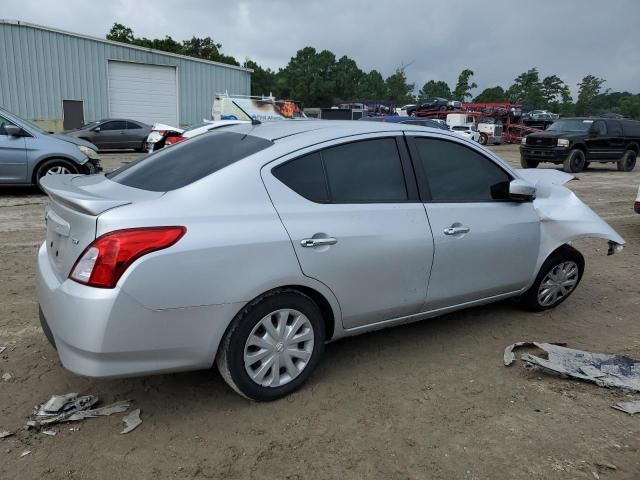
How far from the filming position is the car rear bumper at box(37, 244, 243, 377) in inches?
99.4

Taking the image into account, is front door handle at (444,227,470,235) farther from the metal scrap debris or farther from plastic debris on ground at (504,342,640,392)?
the metal scrap debris

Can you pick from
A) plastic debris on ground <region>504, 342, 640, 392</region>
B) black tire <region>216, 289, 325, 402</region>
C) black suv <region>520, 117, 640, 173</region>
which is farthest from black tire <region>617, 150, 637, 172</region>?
black tire <region>216, 289, 325, 402</region>

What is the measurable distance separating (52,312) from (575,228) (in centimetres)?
389

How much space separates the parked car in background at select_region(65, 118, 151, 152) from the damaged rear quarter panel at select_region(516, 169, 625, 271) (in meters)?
18.3

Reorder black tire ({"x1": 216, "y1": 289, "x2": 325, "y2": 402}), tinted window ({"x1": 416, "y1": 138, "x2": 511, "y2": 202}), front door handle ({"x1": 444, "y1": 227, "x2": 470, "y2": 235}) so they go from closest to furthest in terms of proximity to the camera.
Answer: black tire ({"x1": 216, "y1": 289, "x2": 325, "y2": 402}) < front door handle ({"x1": 444, "y1": 227, "x2": 470, "y2": 235}) < tinted window ({"x1": 416, "y1": 138, "x2": 511, "y2": 202})

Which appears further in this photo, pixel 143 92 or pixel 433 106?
pixel 433 106

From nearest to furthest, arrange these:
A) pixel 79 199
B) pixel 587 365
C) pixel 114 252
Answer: pixel 114 252, pixel 79 199, pixel 587 365

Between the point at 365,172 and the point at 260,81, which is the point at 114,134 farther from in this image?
the point at 260,81

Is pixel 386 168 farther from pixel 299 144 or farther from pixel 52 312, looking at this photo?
pixel 52 312

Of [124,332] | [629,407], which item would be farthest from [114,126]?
[629,407]

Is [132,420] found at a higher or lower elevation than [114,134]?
lower

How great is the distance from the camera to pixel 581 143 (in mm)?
16922

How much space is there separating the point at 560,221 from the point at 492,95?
9076 cm

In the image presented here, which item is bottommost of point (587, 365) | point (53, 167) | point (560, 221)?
point (587, 365)
